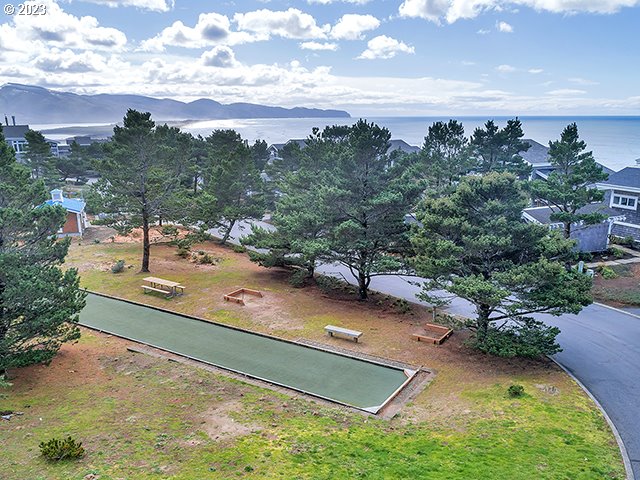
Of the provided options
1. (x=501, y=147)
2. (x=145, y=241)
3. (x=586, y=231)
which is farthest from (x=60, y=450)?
(x=501, y=147)

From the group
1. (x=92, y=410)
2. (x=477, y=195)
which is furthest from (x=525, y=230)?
(x=92, y=410)

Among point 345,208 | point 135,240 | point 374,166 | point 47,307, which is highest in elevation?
point 374,166

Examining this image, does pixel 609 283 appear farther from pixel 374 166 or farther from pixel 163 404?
pixel 163 404

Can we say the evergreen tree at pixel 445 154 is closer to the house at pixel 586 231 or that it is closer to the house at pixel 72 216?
the house at pixel 586 231

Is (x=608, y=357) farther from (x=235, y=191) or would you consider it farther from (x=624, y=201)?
(x=235, y=191)

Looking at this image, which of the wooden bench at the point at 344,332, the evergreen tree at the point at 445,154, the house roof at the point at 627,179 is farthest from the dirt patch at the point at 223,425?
the house roof at the point at 627,179

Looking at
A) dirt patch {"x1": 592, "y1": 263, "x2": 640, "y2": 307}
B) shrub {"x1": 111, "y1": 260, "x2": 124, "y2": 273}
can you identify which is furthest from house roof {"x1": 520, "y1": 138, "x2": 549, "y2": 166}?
shrub {"x1": 111, "y1": 260, "x2": 124, "y2": 273}
